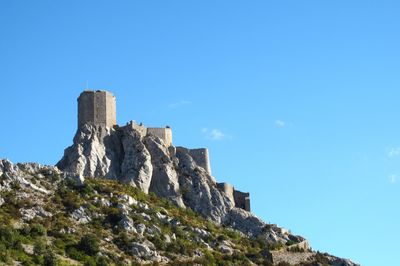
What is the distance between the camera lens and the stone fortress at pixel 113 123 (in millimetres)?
97562

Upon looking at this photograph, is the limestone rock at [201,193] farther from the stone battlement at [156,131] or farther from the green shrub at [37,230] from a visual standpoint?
the green shrub at [37,230]

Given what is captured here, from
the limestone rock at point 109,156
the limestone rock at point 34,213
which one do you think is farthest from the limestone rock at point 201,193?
the limestone rock at point 34,213

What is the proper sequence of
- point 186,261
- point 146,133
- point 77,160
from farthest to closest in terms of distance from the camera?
point 146,133, point 77,160, point 186,261

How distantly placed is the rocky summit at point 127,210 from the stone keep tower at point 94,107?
0.10 meters

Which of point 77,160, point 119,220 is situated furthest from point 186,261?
point 77,160

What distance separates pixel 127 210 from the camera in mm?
84750

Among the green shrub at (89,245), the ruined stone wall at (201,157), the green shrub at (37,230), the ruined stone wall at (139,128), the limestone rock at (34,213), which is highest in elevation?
the ruined stone wall at (139,128)

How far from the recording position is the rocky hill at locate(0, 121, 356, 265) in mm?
76062

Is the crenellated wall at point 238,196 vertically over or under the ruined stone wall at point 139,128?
under

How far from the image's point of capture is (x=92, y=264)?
73.8 metres

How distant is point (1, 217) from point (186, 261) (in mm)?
14862

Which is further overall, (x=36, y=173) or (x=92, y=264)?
(x=36, y=173)

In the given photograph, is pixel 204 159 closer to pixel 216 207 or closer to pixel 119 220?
pixel 216 207

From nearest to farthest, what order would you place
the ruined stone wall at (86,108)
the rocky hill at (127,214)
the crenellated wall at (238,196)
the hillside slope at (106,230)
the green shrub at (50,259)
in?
the green shrub at (50,259) → the hillside slope at (106,230) → the rocky hill at (127,214) → the ruined stone wall at (86,108) → the crenellated wall at (238,196)
